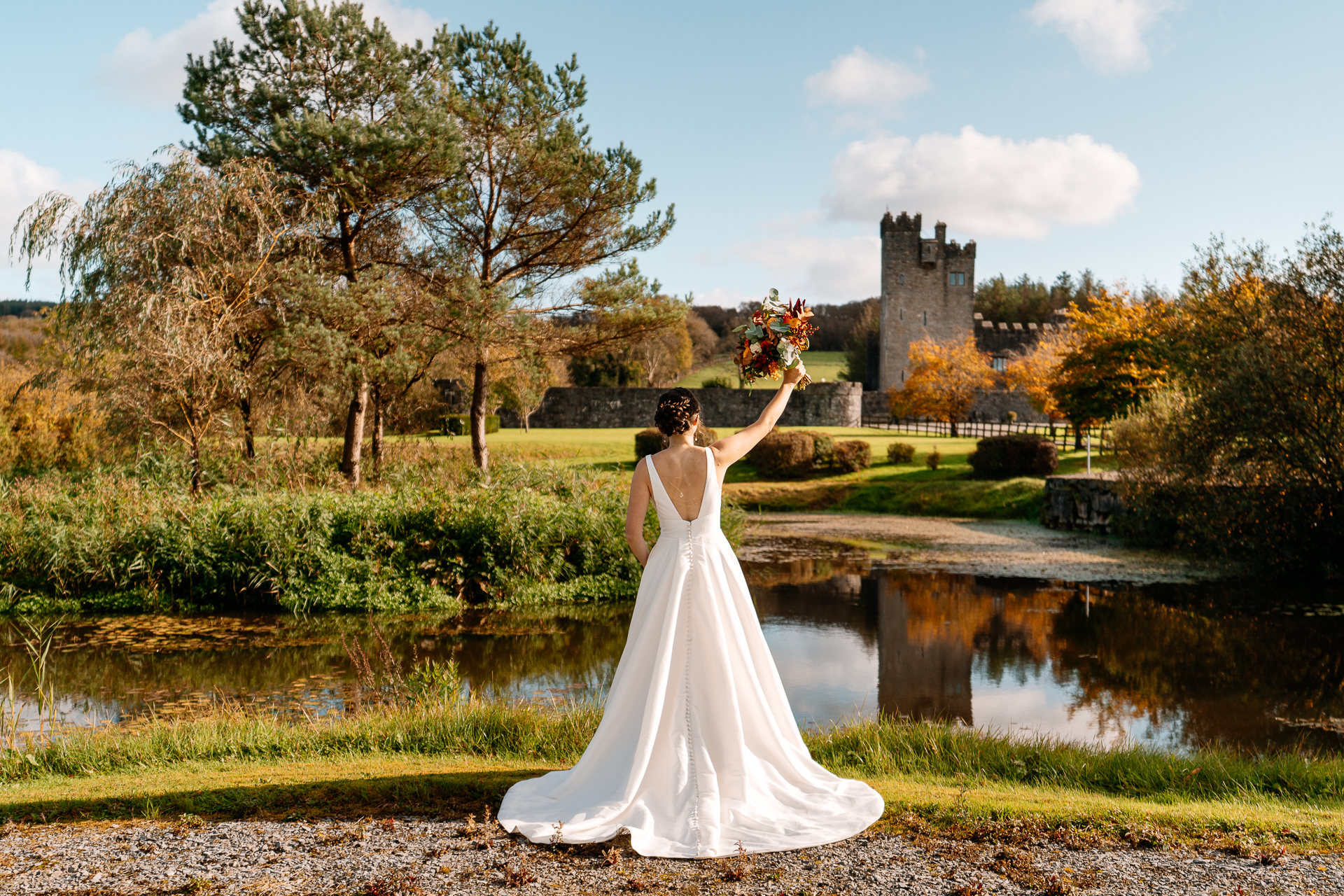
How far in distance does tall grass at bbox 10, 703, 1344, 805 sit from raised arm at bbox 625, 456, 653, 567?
171cm

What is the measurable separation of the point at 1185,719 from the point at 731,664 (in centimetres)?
554

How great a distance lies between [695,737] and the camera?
397cm

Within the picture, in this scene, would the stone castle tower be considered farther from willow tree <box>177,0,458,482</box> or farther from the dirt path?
willow tree <box>177,0,458,482</box>

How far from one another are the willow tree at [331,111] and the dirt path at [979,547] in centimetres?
928

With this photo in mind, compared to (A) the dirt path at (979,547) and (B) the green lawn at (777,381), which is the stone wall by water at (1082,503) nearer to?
(A) the dirt path at (979,547)

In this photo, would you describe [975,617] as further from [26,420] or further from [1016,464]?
[26,420]

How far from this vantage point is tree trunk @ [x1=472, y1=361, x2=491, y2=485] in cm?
2044

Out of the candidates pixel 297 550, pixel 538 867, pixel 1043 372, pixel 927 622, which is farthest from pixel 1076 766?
pixel 1043 372

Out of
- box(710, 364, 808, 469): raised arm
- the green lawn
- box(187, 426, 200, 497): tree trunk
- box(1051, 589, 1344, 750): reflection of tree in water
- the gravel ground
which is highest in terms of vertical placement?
the green lawn

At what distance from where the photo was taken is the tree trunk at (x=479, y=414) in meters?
20.4

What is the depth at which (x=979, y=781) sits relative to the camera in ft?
16.7

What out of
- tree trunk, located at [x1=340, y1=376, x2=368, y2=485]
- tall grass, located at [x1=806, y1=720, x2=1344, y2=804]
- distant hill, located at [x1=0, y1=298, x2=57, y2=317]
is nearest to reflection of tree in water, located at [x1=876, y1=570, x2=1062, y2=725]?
tall grass, located at [x1=806, y1=720, x2=1344, y2=804]

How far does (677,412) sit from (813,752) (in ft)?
8.75

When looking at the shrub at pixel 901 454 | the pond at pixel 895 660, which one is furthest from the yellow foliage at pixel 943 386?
the pond at pixel 895 660
